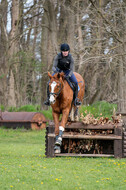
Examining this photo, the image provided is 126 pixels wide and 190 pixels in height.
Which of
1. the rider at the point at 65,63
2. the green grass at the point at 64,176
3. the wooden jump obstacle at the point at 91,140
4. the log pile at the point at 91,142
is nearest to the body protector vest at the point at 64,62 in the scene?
the rider at the point at 65,63

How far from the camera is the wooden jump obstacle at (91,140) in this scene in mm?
10750

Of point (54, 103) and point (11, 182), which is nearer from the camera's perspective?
point (11, 182)

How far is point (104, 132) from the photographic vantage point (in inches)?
438

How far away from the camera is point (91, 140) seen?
1136 centimetres

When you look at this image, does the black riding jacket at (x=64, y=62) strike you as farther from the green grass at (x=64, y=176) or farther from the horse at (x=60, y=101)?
the green grass at (x=64, y=176)

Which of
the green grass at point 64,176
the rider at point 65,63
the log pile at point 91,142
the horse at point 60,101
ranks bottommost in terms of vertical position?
the green grass at point 64,176

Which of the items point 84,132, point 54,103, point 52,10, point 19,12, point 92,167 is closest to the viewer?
point 92,167

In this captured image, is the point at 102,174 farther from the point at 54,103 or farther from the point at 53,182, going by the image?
the point at 54,103

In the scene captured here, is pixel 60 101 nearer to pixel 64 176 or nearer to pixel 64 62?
pixel 64 62

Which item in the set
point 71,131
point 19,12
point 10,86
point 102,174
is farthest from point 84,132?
point 10,86

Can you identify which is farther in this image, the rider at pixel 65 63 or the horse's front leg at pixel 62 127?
the rider at pixel 65 63

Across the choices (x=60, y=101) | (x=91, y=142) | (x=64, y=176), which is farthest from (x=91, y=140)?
(x=64, y=176)

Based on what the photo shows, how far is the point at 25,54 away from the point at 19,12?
480 cm

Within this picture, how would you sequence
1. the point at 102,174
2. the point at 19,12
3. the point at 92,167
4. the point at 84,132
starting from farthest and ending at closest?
the point at 19,12, the point at 84,132, the point at 92,167, the point at 102,174
